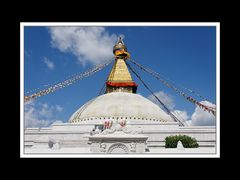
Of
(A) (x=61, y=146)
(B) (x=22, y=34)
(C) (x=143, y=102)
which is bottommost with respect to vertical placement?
(A) (x=61, y=146)

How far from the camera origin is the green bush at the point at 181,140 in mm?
16531

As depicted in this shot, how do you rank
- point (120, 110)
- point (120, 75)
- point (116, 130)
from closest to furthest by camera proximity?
point (116, 130) < point (120, 110) < point (120, 75)

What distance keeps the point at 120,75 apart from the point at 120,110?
4874 millimetres

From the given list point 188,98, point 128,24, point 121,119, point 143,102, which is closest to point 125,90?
point 143,102

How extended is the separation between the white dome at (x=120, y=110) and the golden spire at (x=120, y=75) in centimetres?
226

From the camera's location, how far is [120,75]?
25.3 metres

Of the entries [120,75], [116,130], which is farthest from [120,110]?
[116,130]

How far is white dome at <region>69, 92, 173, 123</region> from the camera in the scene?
20.6m

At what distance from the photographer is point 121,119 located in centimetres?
2009

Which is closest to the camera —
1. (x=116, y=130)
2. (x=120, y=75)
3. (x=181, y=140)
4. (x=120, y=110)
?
(x=116, y=130)

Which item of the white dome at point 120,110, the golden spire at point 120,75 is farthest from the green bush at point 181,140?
the golden spire at point 120,75

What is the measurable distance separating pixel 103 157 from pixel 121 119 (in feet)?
35.4

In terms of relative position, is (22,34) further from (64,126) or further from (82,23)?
(64,126)

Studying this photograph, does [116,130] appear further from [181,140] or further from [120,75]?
[120,75]
